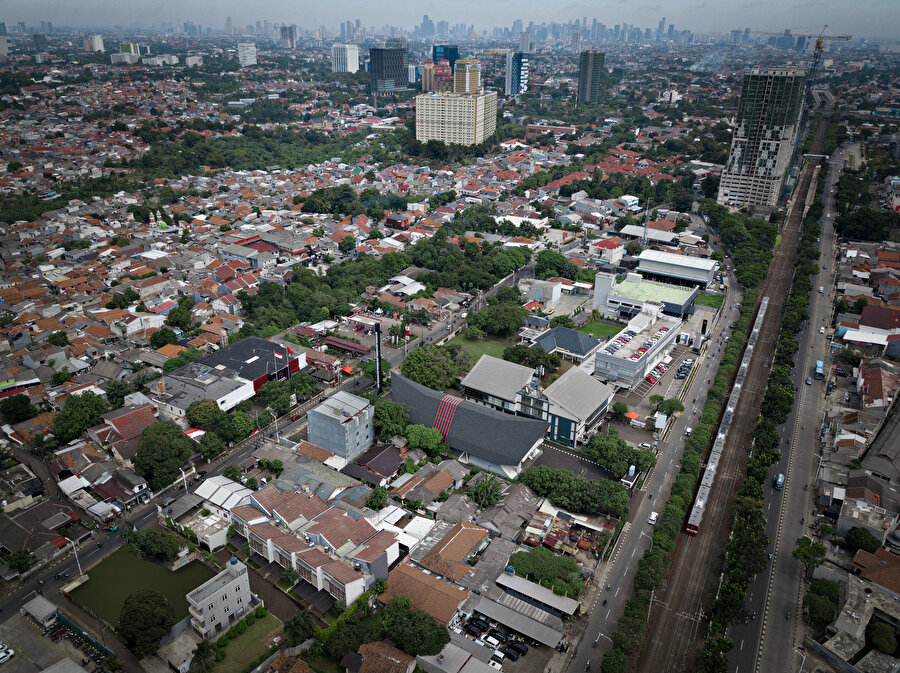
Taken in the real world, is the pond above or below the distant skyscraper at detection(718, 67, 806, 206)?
below

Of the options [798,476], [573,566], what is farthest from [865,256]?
[573,566]

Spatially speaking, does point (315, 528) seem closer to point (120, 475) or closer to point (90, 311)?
point (120, 475)

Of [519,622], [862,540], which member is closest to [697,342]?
[862,540]

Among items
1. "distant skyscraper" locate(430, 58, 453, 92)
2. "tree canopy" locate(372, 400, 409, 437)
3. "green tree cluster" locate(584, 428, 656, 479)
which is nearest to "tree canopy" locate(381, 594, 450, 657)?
"tree canopy" locate(372, 400, 409, 437)

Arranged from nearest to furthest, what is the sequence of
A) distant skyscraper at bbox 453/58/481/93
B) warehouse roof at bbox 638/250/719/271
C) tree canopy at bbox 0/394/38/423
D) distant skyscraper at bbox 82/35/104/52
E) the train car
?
the train car → tree canopy at bbox 0/394/38/423 → warehouse roof at bbox 638/250/719/271 → distant skyscraper at bbox 453/58/481/93 → distant skyscraper at bbox 82/35/104/52

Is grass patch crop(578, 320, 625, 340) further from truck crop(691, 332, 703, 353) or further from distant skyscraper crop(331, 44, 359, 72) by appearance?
distant skyscraper crop(331, 44, 359, 72)

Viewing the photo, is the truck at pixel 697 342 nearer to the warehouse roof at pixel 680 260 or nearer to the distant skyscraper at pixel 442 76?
the warehouse roof at pixel 680 260
